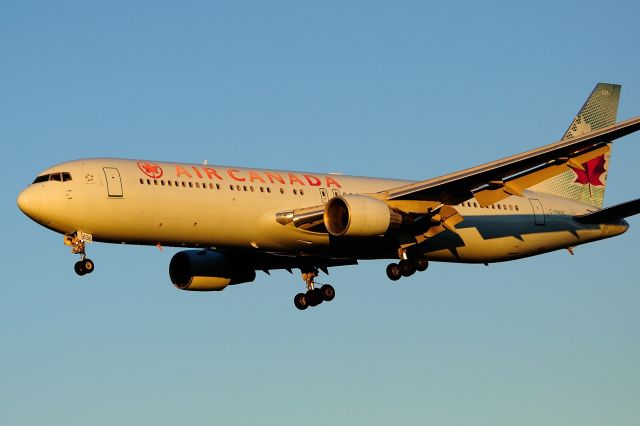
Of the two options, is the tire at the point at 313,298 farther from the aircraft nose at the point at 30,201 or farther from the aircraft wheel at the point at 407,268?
the aircraft nose at the point at 30,201

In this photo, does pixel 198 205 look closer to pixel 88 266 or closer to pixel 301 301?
pixel 88 266

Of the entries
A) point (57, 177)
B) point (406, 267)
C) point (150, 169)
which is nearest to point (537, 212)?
point (406, 267)

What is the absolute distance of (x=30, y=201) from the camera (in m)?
49.4

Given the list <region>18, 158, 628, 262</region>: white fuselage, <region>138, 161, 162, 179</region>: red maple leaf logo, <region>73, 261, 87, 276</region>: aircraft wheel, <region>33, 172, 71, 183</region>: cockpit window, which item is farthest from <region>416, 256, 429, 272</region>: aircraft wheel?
<region>33, 172, 71, 183</region>: cockpit window

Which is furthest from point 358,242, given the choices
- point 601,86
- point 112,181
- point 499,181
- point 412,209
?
point 601,86

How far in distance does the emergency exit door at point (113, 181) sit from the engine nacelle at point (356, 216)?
807 cm

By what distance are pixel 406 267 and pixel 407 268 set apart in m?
0.06

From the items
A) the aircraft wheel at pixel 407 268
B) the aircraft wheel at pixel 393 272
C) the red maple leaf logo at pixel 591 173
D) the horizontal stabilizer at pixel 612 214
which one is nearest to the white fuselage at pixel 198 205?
the aircraft wheel at pixel 393 272

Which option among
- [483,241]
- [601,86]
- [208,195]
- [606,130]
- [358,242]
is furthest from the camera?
[601,86]

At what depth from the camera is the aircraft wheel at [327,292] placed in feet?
192

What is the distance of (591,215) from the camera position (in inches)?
2368

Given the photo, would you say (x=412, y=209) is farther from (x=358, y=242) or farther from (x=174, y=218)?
(x=174, y=218)

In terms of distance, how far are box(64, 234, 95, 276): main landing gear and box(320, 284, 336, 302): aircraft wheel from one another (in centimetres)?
1210

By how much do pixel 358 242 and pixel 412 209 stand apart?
8.92 feet
